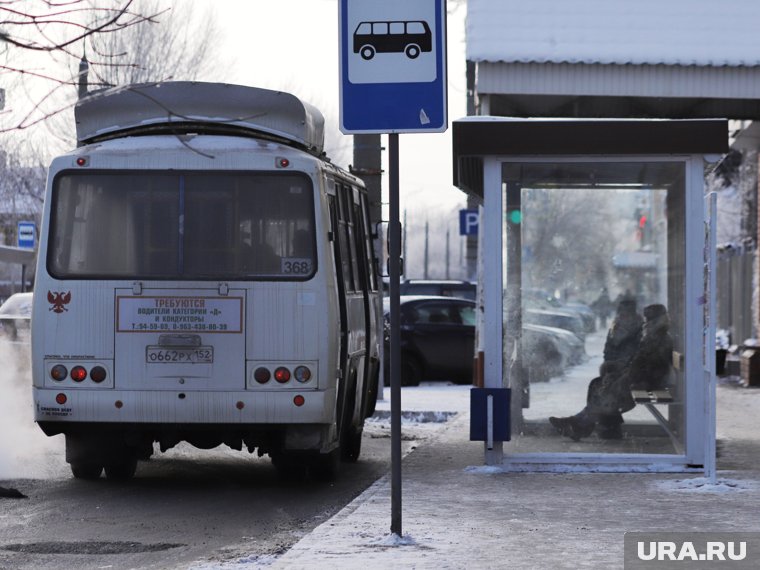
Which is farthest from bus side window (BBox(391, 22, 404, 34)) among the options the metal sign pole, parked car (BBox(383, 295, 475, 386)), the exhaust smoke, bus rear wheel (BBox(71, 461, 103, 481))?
parked car (BBox(383, 295, 475, 386))

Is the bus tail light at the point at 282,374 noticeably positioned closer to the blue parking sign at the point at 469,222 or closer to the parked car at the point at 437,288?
the blue parking sign at the point at 469,222

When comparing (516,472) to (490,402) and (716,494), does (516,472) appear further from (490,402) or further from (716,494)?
(716,494)

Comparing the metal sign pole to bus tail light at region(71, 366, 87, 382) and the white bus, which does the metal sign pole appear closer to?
the white bus

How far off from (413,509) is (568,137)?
3.67 meters

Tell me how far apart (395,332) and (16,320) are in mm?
17108

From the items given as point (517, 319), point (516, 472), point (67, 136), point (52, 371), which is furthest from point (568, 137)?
point (67, 136)

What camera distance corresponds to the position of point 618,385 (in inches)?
495

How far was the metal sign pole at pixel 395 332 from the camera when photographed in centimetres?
823

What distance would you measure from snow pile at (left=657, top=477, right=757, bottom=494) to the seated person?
1186 mm

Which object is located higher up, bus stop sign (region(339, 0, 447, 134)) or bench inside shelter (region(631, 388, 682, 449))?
bus stop sign (region(339, 0, 447, 134))

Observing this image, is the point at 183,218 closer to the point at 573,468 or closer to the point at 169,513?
the point at 169,513

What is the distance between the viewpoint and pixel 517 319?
41.3ft

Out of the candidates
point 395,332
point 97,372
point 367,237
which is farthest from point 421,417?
point 395,332

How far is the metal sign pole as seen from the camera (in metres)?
8.23
